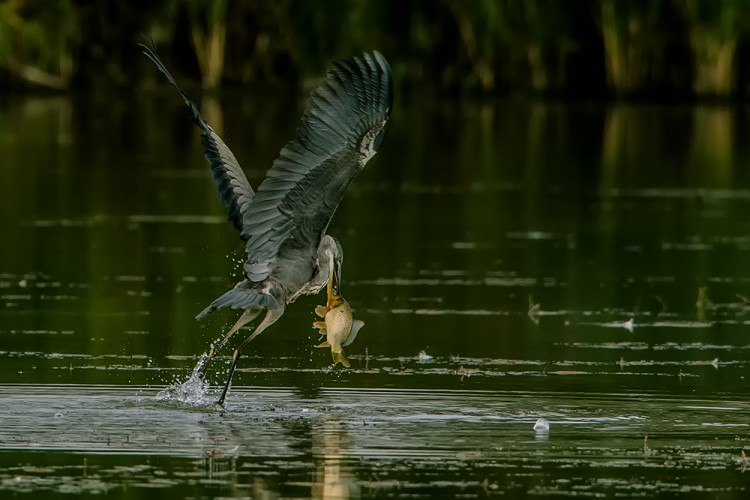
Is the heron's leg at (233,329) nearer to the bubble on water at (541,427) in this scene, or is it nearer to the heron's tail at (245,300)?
the heron's tail at (245,300)

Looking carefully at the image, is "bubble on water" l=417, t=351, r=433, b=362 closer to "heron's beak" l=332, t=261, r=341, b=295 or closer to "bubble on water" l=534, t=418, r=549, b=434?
"heron's beak" l=332, t=261, r=341, b=295

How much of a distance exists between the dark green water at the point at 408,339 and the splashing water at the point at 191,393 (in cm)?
12

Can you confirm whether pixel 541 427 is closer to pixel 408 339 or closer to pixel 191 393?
pixel 191 393

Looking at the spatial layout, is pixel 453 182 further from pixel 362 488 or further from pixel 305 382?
pixel 362 488

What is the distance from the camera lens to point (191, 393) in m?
9.95

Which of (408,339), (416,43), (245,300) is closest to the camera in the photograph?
(245,300)

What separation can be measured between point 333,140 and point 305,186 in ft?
0.94

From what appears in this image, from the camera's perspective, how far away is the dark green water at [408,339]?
816 cm

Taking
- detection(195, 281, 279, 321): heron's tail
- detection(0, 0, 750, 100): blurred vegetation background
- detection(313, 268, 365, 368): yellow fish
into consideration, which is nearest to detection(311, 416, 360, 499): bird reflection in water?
detection(313, 268, 365, 368): yellow fish

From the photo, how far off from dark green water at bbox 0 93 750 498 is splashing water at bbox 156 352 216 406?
0.39 feet

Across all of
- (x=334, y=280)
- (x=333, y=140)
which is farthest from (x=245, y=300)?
(x=333, y=140)

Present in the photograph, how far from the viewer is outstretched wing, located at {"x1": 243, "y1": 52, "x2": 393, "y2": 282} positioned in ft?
29.9

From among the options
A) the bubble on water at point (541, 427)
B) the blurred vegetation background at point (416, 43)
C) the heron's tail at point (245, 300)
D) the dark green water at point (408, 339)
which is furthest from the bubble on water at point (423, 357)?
the blurred vegetation background at point (416, 43)

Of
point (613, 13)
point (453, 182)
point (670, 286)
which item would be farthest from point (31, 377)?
point (613, 13)
